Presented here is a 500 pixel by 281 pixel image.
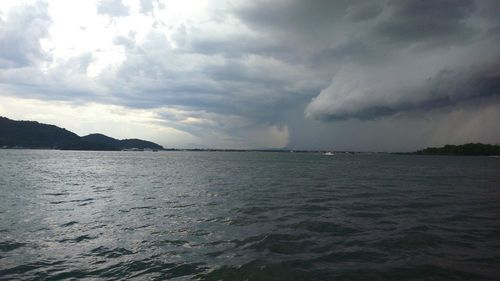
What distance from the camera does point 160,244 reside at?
19047mm

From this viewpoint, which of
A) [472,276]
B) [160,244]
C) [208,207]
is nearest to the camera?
[472,276]

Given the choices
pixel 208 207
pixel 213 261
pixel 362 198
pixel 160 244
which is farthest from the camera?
pixel 362 198

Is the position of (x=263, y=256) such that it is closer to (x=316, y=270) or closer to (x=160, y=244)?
(x=316, y=270)

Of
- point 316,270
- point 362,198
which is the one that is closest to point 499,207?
point 362,198

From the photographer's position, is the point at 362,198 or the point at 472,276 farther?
the point at 362,198

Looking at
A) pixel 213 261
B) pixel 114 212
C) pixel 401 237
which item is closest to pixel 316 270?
pixel 213 261

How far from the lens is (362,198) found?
3769 centimetres

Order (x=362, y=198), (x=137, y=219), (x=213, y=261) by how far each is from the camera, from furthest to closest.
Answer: (x=362, y=198), (x=137, y=219), (x=213, y=261)

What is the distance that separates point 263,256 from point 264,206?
15.4 meters

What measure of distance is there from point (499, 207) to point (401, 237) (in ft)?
65.7

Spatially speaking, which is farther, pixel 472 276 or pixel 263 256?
pixel 263 256

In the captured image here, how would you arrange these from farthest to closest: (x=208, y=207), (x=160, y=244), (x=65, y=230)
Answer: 1. (x=208, y=207)
2. (x=65, y=230)
3. (x=160, y=244)

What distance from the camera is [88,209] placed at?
31172mm

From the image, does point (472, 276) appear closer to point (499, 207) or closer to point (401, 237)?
point (401, 237)
